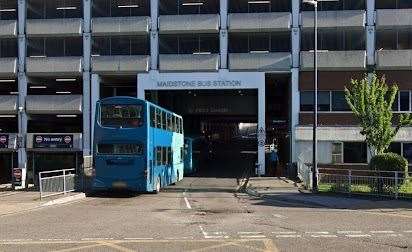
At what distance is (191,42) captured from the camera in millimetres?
47375

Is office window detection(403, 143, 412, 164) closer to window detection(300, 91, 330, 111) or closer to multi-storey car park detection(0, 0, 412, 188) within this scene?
multi-storey car park detection(0, 0, 412, 188)

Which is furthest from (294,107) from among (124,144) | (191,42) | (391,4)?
(124,144)

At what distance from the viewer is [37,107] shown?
48844mm

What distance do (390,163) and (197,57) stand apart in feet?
76.1

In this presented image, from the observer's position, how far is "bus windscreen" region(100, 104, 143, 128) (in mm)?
25656

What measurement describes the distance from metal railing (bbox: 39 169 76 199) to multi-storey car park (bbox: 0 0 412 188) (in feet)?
63.1

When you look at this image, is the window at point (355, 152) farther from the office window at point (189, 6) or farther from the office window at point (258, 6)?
the office window at point (189, 6)

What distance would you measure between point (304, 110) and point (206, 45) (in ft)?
30.6

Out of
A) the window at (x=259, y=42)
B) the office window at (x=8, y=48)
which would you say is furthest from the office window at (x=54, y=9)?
the window at (x=259, y=42)

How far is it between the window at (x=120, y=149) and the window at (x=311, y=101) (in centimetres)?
2160

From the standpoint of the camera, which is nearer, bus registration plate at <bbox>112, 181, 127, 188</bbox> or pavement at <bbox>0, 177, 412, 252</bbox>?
pavement at <bbox>0, 177, 412, 252</bbox>

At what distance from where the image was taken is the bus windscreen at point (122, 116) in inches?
1010

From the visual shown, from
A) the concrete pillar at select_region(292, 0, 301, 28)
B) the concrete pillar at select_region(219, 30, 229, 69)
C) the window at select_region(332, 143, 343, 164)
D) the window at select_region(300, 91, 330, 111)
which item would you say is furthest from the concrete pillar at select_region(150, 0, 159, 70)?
the window at select_region(332, 143, 343, 164)

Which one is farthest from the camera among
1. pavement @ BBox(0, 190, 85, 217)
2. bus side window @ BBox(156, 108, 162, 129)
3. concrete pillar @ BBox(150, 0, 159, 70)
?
concrete pillar @ BBox(150, 0, 159, 70)
